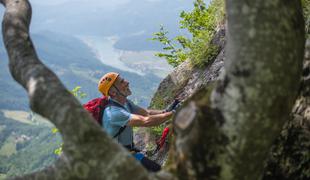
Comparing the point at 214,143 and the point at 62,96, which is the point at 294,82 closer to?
the point at 214,143

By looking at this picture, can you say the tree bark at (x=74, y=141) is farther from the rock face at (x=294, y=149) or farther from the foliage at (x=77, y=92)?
the foliage at (x=77, y=92)

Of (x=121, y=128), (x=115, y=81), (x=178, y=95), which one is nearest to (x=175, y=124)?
(x=121, y=128)

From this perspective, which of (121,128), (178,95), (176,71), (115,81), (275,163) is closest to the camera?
(275,163)

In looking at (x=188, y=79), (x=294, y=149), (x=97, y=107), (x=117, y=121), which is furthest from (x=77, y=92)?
(x=294, y=149)

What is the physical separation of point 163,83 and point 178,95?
231cm

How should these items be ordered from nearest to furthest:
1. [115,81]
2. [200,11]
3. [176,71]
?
[115,81]
[176,71]
[200,11]

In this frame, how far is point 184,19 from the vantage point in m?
19.6

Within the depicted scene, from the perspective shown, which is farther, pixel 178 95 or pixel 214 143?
pixel 178 95

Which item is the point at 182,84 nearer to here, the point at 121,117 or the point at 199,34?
the point at 199,34

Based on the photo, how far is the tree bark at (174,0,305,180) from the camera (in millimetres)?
3410

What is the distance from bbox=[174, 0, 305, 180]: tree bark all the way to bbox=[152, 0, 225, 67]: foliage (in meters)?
9.87

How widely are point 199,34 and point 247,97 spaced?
11.8 metres

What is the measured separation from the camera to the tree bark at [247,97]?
11.2 feet

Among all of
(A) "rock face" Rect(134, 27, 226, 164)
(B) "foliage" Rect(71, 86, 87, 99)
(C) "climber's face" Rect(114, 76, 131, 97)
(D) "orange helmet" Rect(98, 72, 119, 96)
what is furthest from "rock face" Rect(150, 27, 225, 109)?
(D) "orange helmet" Rect(98, 72, 119, 96)
